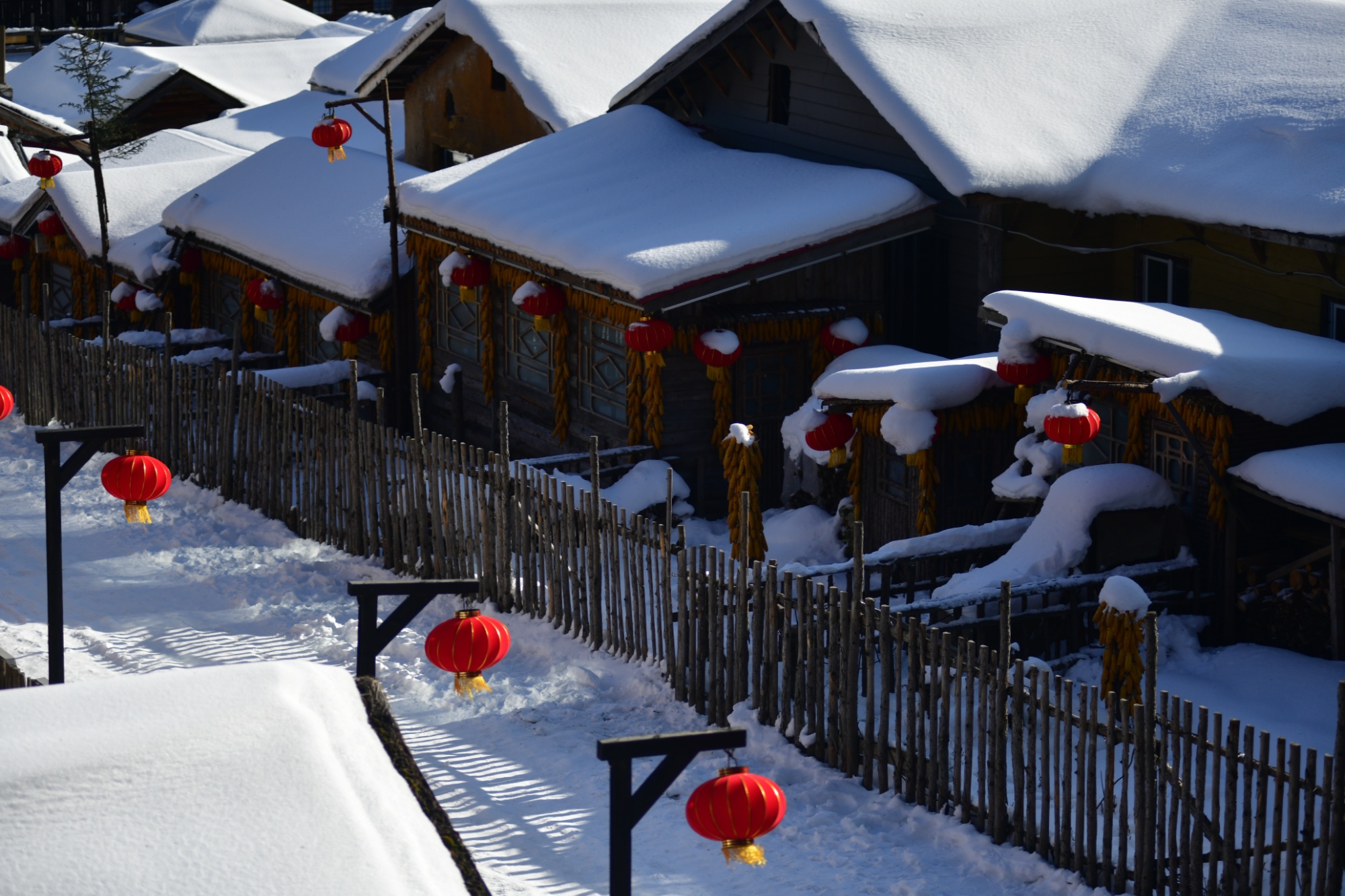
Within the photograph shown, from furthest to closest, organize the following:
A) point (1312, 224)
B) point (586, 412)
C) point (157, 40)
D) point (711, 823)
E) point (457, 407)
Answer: point (157, 40), point (457, 407), point (586, 412), point (1312, 224), point (711, 823)

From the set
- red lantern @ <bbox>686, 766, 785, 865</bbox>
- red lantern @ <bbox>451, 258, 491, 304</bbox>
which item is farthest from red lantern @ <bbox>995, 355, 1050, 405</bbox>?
red lantern @ <bbox>686, 766, 785, 865</bbox>

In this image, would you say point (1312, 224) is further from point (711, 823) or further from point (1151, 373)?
point (711, 823)

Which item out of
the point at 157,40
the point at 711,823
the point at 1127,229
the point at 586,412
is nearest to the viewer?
the point at 711,823

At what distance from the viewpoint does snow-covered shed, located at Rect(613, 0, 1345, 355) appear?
15.6m

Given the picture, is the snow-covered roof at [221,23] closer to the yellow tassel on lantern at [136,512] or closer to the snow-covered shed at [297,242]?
the snow-covered shed at [297,242]

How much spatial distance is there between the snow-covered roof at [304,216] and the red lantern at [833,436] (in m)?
7.38

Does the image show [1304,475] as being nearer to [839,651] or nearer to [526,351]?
[839,651]

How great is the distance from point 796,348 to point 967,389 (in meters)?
3.05

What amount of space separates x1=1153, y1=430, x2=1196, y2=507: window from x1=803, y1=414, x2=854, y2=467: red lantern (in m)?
2.74

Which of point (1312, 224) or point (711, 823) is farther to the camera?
point (1312, 224)

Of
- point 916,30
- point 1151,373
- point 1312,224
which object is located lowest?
point 1151,373

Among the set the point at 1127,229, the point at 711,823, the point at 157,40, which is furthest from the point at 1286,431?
the point at 157,40

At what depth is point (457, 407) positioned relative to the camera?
68.8ft

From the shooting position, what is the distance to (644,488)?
664 inches
